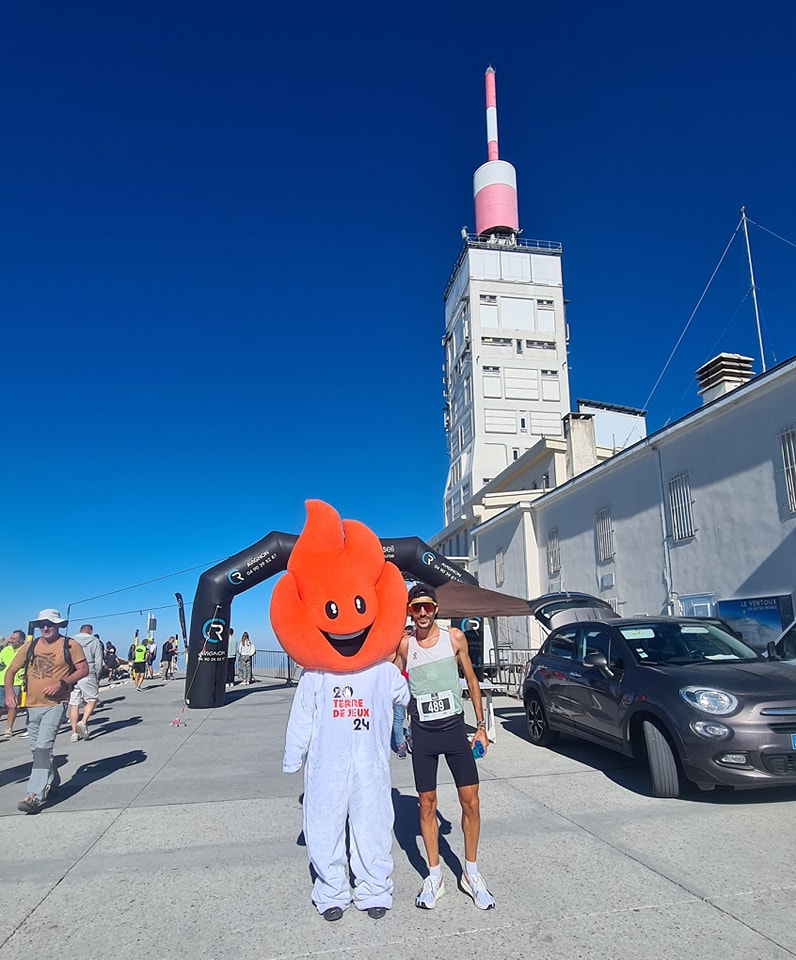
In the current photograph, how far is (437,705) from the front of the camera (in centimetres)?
420

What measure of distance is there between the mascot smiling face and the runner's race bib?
1.16ft

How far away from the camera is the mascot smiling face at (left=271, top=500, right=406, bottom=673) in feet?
13.6

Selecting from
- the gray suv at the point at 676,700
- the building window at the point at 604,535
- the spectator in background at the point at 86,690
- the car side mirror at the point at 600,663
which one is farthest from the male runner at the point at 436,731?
the building window at the point at 604,535

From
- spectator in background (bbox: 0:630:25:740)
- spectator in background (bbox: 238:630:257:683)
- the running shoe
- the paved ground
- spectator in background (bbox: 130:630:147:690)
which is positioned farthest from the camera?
spectator in background (bbox: 238:630:257:683)

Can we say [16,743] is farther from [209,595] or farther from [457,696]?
[457,696]

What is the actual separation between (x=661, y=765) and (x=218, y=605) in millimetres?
12200

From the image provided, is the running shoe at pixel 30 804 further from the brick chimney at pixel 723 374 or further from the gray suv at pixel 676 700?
the brick chimney at pixel 723 374

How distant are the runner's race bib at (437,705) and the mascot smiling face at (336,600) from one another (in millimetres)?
354

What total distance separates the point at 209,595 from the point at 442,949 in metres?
13.7

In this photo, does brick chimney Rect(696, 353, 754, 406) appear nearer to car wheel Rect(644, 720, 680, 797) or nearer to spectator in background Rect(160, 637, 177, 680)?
car wheel Rect(644, 720, 680, 797)

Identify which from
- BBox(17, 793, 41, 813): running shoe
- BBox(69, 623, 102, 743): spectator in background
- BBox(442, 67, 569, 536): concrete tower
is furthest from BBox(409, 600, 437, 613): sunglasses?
BBox(442, 67, 569, 536): concrete tower

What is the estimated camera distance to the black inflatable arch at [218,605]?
15922 mm

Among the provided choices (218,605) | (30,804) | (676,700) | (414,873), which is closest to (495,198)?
(218,605)

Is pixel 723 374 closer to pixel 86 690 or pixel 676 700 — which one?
pixel 676 700
